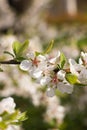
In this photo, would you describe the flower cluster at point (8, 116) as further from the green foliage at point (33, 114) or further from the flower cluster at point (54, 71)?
the green foliage at point (33, 114)

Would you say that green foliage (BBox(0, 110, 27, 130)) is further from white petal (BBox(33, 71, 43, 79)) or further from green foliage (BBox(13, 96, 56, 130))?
green foliage (BBox(13, 96, 56, 130))

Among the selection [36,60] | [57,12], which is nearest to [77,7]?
[57,12]

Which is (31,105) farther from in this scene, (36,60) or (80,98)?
(36,60)

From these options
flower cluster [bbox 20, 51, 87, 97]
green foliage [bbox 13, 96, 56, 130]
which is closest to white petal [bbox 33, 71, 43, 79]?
flower cluster [bbox 20, 51, 87, 97]

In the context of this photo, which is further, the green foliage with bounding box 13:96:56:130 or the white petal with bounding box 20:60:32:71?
the green foliage with bounding box 13:96:56:130

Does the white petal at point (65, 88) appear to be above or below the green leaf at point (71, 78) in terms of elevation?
below

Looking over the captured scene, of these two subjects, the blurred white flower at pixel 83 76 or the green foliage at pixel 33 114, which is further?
the green foliage at pixel 33 114

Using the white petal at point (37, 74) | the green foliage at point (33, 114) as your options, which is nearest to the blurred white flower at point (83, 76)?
the white petal at point (37, 74)
